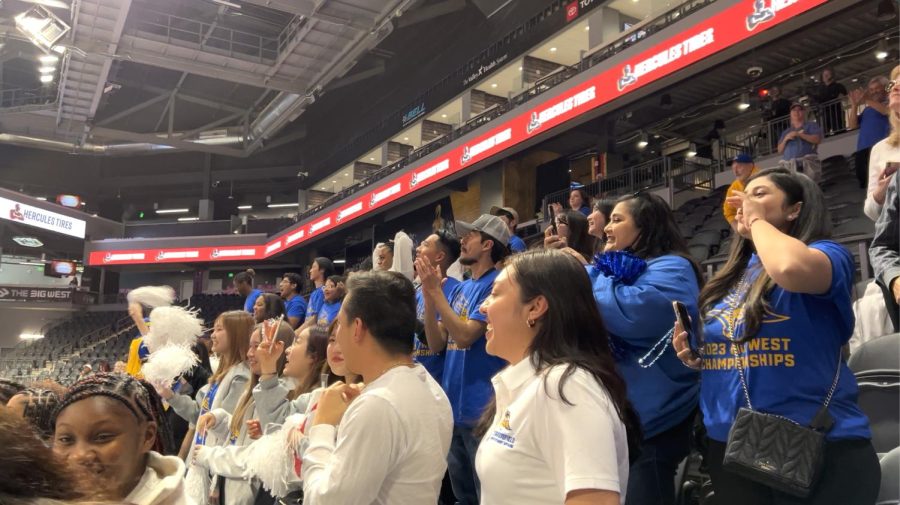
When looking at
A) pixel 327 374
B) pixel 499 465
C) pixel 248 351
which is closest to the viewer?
pixel 499 465

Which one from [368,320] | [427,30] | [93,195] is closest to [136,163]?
[93,195]

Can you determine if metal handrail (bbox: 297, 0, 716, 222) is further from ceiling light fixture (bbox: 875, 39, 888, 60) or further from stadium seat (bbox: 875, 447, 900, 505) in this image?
stadium seat (bbox: 875, 447, 900, 505)

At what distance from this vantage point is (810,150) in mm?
7699

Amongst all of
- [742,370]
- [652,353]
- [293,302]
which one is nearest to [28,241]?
[293,302]

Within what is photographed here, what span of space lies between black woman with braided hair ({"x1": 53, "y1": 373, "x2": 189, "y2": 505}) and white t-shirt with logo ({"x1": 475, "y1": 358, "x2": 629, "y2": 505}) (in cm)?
70

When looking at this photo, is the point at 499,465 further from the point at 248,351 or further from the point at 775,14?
the point at 775,14

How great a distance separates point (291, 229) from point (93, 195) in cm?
1170

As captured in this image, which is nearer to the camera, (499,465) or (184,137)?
(499,465)

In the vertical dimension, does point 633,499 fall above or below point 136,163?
below

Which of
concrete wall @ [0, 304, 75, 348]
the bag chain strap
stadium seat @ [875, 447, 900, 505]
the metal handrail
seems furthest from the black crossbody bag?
concrete wall @ [0, 304, 75, 348]

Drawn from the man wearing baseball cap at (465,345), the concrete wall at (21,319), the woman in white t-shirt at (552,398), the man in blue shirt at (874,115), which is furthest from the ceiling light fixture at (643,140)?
the concrete wall at (21,319)

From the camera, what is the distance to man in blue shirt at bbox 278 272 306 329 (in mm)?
6555

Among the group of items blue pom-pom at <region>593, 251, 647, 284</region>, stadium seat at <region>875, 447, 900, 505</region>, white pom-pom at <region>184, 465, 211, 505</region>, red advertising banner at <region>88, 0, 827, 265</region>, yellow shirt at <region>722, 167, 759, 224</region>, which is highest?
red advertising banner at <region>88, 0, 827, 265</region>

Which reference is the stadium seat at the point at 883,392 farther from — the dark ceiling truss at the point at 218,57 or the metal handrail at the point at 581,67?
the dark ceiling truss at the point at 218,57
